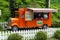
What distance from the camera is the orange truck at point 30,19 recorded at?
1842 centimetres

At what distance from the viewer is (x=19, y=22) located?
18484 mm

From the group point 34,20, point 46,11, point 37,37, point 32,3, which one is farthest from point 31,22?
point 32,3

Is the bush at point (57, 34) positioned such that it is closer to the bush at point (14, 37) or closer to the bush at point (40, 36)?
the bush at point (40, 36)

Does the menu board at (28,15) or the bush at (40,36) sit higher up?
the menu board at (28,15)

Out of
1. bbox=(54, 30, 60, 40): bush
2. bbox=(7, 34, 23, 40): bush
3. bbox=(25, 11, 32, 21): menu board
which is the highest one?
Result: bbox=(25, 11, 32, 21): menu board

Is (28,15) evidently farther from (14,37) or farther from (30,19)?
(14,37)

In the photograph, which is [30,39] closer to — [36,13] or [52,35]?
[52,35]

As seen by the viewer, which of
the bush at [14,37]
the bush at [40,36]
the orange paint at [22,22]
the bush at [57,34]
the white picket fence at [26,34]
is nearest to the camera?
the bush at [14,37]

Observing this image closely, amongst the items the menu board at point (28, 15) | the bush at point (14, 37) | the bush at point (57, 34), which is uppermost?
the menu board at point (28, 15)

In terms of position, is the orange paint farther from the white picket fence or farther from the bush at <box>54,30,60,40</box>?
the bush at <box>54,30,60,40</box>

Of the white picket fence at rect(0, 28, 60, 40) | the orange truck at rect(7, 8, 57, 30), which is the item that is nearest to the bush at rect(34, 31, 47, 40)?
the white picket fence at rect(0, 28, 60, 40)

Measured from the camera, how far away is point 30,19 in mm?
18609

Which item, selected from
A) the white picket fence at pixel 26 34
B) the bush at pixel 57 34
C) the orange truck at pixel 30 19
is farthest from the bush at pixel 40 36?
the orange truck at pixel 30 19

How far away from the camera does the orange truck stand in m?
18.4
